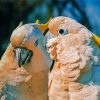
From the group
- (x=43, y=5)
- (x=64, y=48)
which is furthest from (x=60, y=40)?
(x=43, y=5)

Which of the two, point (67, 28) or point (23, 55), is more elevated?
point (67, 28)

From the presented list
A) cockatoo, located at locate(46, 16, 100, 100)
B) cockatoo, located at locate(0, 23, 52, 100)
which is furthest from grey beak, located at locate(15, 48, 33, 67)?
cockatoo, located at locate(46, 16, 100, 100)

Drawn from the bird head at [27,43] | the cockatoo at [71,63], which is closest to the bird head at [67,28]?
the cockatoo at [71,63]

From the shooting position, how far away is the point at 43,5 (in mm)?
14469

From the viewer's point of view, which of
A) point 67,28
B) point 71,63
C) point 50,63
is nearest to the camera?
point 71,63

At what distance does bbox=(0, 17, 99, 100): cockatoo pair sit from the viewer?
3596mm

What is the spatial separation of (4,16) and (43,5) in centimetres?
121

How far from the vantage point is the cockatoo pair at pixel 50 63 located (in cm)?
360

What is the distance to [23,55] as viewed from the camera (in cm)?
377

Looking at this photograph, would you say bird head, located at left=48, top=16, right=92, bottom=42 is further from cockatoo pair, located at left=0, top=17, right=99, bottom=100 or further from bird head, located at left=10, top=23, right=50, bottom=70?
bird head, located at left=10, top=23, right=50, bottom=70

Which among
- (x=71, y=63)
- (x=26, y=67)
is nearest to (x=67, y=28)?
(x=71, y=63)

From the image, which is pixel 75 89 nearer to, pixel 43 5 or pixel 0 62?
pixel 0 62

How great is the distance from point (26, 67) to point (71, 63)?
0.45m

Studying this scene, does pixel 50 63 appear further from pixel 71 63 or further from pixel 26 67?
pixel 71 63
